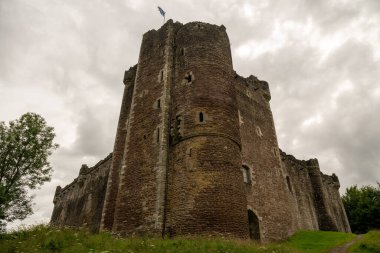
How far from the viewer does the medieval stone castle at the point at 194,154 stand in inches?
566

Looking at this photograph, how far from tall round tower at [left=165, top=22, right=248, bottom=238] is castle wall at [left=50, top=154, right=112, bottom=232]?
10.8m

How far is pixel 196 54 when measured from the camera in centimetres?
1869

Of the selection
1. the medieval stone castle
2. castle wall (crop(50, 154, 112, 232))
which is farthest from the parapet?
castle wall (crop(50, 154, 112, 232))

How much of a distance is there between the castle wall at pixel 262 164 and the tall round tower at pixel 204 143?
4991 millimetres

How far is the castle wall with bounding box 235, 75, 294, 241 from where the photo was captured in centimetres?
1995

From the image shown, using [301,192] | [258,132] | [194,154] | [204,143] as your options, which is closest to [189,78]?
[204,143]

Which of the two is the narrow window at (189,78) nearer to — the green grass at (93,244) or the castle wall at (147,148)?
the castle wall at (147,148)

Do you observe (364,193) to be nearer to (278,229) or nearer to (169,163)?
(278,229)

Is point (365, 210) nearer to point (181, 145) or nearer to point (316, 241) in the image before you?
point (316, 241)

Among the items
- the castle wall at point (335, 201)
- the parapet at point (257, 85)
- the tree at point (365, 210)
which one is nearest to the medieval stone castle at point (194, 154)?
the parapet at point (257, 85)

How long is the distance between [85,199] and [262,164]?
1692cm

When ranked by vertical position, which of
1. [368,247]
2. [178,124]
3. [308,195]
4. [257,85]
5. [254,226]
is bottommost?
[368,247]

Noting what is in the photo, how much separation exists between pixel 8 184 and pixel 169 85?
12645 millimetres

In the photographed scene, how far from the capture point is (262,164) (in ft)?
73.1
